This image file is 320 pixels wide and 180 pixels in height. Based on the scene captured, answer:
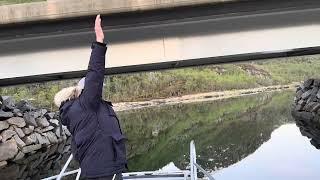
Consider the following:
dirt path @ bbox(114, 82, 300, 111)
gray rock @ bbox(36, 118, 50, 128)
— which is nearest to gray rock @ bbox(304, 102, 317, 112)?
gray rock @ bbox(36, 118, 50, 128)

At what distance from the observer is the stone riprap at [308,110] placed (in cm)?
2220

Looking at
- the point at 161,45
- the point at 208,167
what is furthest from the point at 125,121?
the point at 161,45

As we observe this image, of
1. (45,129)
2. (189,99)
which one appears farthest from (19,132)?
(189,99)

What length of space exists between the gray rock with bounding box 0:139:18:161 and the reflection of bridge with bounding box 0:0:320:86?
4636mm

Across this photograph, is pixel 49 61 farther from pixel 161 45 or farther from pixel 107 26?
pixel 161 45

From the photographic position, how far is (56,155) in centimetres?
1805

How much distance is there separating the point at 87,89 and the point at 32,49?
843 centimetres

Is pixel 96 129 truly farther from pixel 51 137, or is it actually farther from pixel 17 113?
pixel 51 137

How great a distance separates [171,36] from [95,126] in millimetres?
7916

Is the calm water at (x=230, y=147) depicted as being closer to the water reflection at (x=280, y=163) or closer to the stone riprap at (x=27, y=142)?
the water reflection at (x=280, y=163)

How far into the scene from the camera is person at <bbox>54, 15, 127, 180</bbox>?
15.5 feet

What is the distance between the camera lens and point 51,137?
20.9 meters

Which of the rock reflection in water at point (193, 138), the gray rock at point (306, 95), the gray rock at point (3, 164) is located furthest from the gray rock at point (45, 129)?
the gray rock at point (306, 95)

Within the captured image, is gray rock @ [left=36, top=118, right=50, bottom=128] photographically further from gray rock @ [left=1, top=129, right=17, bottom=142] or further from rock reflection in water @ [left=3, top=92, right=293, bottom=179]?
rock reflection in water @ [left=3, top=92, right=293, bottom=179]
